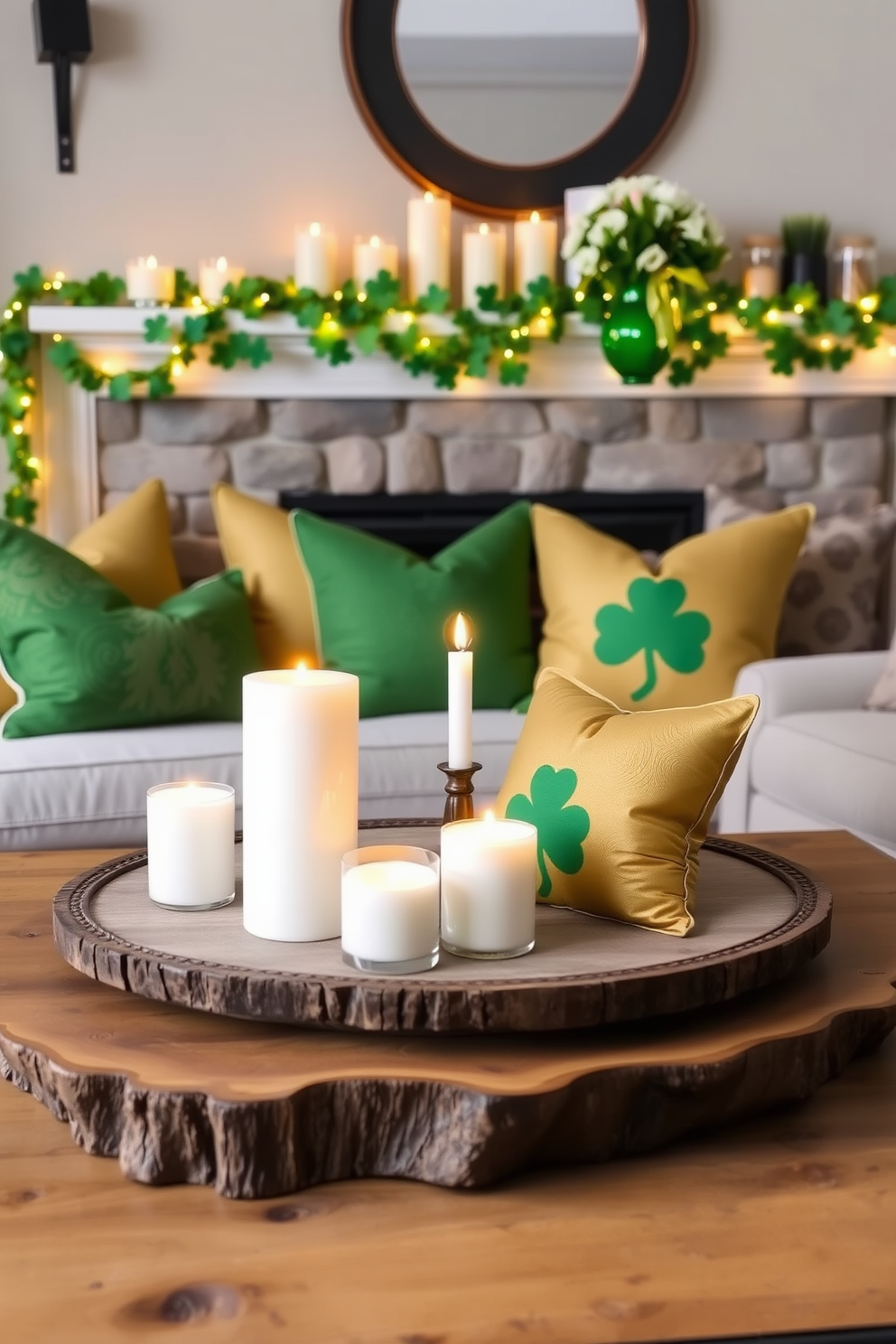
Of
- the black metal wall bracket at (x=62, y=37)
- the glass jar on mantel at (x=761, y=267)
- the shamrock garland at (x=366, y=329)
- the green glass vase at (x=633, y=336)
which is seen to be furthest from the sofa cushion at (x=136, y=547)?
the glass jar on mantel at (x=761, y=267)

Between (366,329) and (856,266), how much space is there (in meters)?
1.22

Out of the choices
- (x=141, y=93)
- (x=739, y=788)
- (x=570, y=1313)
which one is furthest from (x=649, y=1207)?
(x=141, y=93)

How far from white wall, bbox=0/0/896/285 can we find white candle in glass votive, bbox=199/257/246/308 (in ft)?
0.29

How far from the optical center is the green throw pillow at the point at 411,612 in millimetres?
2924

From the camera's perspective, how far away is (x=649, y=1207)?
1.07 m

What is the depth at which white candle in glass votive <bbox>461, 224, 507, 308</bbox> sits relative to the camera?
10.9 feet

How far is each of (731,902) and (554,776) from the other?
0.73 feet

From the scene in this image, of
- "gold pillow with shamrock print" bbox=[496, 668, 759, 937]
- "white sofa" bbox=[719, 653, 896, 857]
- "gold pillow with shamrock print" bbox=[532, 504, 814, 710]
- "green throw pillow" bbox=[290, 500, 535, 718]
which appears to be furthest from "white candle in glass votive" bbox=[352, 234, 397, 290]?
"gold pillow with shamrock print" bbox=[496, 668, 759, 937]

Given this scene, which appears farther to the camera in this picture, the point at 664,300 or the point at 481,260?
the point at 481,260

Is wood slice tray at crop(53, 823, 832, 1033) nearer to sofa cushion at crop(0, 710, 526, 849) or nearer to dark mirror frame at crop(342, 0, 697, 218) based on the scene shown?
sofa cushion at crop(0, 710, 526, 849)

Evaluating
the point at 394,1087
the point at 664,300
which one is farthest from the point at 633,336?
the point at 394,1087

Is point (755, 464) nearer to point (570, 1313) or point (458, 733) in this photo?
point (458, 733)

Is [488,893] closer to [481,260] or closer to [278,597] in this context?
[278,597]

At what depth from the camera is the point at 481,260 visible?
3.34 metres
